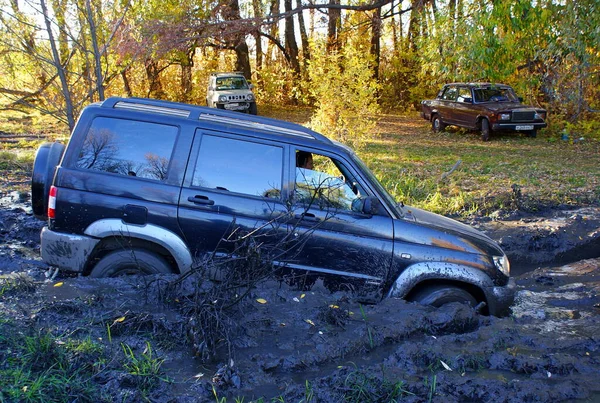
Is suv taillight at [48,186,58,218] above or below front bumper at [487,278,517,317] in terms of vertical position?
above

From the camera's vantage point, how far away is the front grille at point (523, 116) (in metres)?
18.2

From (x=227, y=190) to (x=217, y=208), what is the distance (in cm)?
18

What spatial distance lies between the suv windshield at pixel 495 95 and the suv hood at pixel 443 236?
14.8 metres

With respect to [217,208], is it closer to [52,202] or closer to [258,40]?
[52,202]

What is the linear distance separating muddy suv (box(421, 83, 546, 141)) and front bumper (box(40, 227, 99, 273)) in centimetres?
1566

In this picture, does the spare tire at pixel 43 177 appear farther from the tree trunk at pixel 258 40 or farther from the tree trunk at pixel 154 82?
the tree trunk at pixel 258 40

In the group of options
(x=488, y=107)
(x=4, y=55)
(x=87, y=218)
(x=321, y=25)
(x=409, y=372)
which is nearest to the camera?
(x=409, y=372)

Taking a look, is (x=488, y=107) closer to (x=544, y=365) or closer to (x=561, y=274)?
(x=561, y=274)

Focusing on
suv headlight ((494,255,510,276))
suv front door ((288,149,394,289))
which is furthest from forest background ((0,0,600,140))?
suv headlight ((494,255,510,276))

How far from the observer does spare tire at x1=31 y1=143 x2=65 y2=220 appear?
5391mm

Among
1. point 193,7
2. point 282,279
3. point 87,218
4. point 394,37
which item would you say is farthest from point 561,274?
point 394,37

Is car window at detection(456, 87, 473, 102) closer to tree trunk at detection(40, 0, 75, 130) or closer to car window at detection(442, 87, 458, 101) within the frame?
car window at detection(442, 87, 458, 101)

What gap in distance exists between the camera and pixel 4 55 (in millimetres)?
10727

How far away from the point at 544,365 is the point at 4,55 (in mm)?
10472
